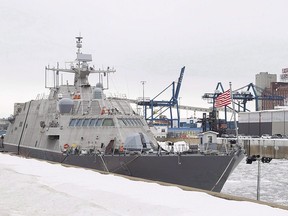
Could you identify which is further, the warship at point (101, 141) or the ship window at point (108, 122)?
the ship window at point (108, 122)

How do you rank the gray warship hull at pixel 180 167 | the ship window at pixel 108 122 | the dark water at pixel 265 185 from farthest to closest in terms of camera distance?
the ship window at pixel 108 122 → the dark water at pixel 265 185 → the gray warship hull at pixel 180 167

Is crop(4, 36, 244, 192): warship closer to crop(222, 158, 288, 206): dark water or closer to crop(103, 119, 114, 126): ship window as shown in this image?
crop(103, 119, 114, 126): ship window

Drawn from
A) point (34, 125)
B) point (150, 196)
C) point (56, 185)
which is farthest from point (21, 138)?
point (150, 196)

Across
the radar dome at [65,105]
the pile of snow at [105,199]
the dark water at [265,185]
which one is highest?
the radar dome at [65,105]

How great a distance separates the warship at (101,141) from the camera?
940 inches

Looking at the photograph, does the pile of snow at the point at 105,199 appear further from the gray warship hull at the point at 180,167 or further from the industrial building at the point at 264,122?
the industrial building at the point at 264,122

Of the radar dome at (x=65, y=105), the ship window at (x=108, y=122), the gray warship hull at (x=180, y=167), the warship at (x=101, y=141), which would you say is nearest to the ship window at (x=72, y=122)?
the warship at (x=101, y=141)

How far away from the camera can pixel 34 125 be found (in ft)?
111

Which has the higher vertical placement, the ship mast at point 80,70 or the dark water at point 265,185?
the ship mast at point 80,70

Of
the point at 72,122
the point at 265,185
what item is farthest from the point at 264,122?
the point at 72,122

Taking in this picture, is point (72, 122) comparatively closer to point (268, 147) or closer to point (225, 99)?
point (225, 99)

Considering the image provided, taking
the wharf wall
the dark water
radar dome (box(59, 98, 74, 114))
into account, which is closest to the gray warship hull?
the dark water

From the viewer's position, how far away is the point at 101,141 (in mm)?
27594

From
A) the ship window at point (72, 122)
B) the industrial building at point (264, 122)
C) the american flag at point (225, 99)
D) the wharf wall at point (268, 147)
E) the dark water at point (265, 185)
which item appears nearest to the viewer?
the dark water at point (265, 185)
